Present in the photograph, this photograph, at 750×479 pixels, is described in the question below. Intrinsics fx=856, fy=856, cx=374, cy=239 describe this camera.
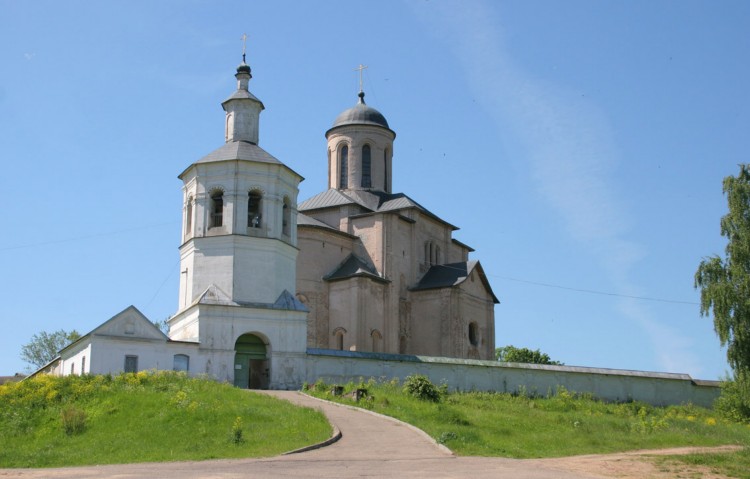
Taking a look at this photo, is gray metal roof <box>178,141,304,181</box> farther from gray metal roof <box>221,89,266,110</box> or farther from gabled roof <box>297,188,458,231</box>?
gabled roof <box>297,188,458,231</box>

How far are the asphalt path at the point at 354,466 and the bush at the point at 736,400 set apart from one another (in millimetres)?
12353

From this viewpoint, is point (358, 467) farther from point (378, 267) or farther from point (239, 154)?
point (378, 267)

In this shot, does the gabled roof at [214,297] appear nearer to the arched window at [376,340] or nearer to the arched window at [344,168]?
the arched window at [376,340]

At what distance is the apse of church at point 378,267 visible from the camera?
99.1 ft

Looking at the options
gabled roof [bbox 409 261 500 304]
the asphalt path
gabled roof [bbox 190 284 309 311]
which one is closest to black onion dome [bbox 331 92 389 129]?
gabled roof [bbox 409 261 500 304]

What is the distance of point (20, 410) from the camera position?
57.2 feet

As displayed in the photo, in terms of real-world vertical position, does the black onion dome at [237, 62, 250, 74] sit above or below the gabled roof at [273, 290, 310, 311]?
above

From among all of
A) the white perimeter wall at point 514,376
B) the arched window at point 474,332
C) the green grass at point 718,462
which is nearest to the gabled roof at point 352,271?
the arched window at point 474,332

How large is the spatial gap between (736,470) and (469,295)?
20603 mm

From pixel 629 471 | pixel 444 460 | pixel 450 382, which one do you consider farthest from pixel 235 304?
pixel 629 471

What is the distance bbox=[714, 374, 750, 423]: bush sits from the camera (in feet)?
76.5

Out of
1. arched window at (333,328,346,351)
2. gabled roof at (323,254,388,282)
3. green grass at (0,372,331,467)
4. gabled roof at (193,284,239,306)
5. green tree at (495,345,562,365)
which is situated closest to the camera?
green grass at (0,372,331,467)

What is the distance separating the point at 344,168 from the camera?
118ft

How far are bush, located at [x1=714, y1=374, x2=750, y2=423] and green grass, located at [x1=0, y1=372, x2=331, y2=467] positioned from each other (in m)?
13.2
